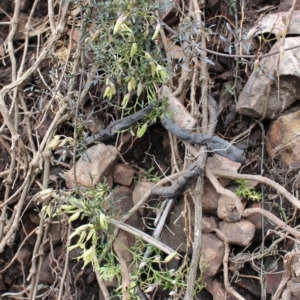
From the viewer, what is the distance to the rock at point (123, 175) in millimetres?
1926

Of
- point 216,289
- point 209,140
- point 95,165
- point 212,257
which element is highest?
point 209,140

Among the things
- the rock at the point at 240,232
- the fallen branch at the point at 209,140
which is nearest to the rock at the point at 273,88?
the fallen branch at the point at 209,140

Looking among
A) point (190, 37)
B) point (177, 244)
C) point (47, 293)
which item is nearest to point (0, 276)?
point (47, 293)

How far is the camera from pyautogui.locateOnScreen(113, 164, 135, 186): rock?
6.32ft

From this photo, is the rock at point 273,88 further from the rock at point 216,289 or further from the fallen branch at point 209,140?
the rock at point 216,289

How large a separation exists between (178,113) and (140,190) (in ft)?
1.14

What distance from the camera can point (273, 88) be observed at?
177cm

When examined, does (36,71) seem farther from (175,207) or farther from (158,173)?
(175,207)

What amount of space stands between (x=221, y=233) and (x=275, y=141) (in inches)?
15.6

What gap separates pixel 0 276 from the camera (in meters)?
2.09

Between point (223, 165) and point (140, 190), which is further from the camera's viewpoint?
point (140, 190)

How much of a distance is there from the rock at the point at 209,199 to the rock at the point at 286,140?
256 millimetres

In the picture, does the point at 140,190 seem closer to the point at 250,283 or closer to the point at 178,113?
the point at 178,113

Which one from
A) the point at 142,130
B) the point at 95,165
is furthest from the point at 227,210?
the point at 95,165
